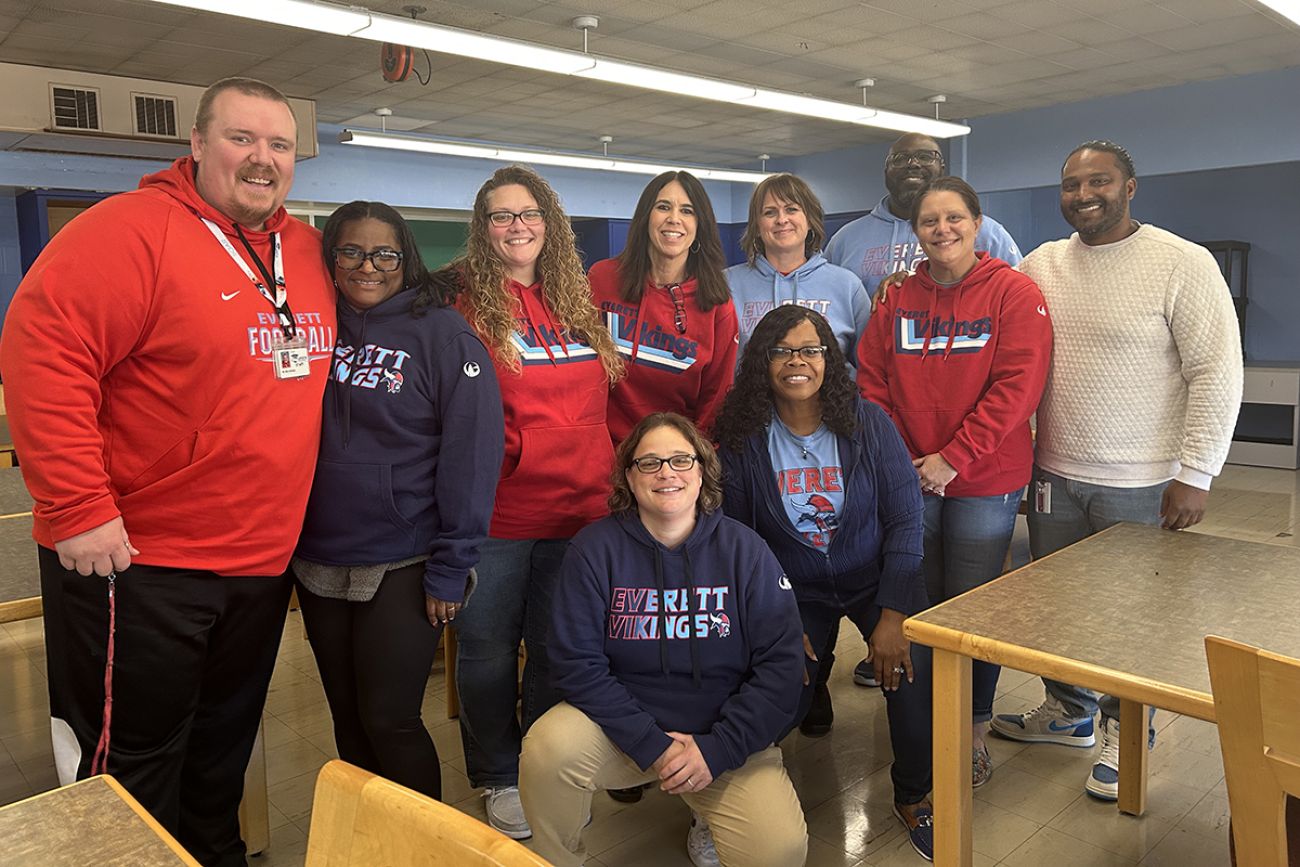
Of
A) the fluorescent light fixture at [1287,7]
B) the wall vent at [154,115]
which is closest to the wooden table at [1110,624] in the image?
the fluorescent light fixture at [1287,7]

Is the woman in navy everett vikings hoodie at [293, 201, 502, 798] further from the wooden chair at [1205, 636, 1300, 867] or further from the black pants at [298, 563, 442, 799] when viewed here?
the wooden chair at [1205, 636, 1300, 867]

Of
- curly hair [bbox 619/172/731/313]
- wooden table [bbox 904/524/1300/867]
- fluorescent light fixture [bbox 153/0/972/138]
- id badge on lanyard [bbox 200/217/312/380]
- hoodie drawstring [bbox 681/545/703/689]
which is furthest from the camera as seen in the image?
fluorescent light fixture [bbox 153/0/972/138]

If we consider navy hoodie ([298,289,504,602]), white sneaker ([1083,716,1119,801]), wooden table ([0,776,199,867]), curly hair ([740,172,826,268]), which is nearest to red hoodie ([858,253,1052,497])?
curly hair ([740,172,826,268])

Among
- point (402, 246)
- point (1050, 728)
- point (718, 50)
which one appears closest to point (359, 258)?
point (402, 246)

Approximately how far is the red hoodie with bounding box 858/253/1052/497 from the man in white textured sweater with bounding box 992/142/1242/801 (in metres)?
0.09

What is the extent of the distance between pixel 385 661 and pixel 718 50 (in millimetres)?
5730

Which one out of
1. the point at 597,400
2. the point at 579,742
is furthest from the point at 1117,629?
the point at 597,400

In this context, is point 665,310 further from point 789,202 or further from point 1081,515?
point 1081,515

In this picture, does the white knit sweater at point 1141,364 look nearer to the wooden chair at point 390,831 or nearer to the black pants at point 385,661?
the black pants at point 385,661

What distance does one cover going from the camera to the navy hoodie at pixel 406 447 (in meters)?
2.02

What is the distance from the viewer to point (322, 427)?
6.63ft

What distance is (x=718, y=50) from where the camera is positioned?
675 centimetres

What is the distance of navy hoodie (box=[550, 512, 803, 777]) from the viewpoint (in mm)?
2064

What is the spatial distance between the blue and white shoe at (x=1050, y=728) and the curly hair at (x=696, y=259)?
1.54 meters
